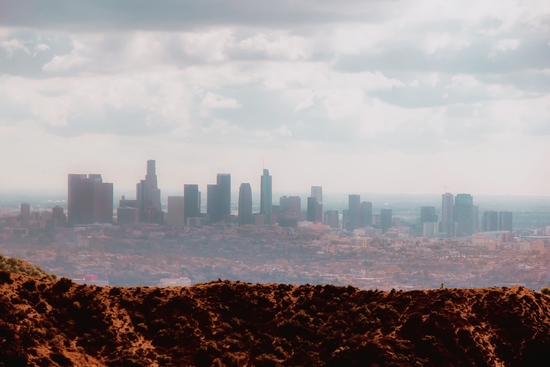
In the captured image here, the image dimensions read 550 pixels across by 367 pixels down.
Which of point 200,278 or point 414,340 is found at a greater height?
point 414,340

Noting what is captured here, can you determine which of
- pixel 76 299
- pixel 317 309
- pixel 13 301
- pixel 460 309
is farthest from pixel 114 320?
pixel 460 309

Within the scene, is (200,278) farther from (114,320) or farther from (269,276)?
(114,320)

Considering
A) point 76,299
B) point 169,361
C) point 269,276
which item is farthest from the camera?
point 269,276

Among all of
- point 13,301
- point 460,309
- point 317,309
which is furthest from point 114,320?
point 460,309

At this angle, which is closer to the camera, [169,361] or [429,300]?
[169,361]

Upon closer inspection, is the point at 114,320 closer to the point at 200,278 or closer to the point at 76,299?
the point at 76,299

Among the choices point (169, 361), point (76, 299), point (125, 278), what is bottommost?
point (125, 278)

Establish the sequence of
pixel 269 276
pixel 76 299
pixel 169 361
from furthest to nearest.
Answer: pixel 269 276 < pixel 76 299 < pixel 169 361
